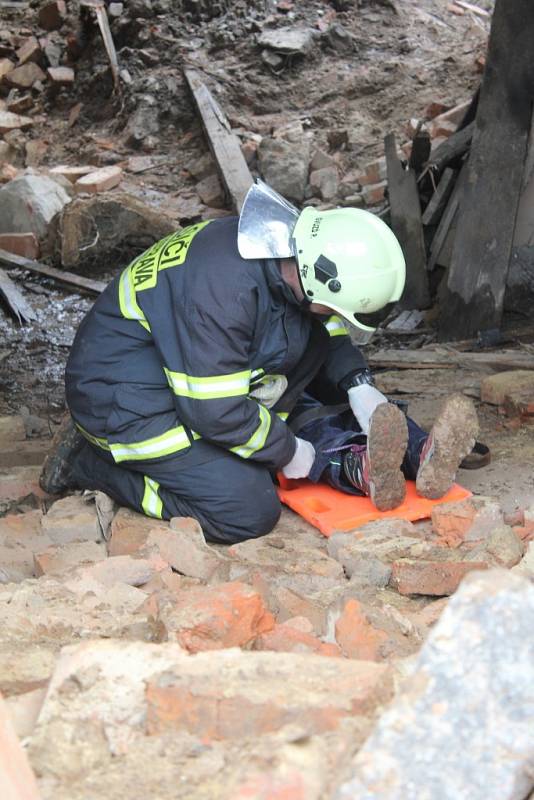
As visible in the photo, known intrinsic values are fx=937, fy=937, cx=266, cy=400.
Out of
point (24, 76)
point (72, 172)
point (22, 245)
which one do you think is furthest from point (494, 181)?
point (24, 76)

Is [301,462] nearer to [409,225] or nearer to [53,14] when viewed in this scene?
[409,225]

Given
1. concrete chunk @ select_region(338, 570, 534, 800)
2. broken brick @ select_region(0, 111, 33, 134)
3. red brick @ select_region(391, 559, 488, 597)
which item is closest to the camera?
concrete chunk @ select_region(338, 570, 534, 800)

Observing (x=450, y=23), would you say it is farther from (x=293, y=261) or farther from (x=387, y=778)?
(x=387, y=778)

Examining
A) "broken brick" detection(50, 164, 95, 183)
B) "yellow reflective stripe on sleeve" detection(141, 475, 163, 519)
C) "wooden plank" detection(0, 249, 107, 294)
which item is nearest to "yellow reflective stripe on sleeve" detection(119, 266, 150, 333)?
"yellow reflective stripe on sleeve" detection(141, 475, 163, 519)

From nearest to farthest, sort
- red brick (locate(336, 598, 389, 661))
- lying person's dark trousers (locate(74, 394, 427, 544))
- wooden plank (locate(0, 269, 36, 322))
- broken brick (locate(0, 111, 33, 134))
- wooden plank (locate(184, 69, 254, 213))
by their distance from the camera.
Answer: red brick (locate(336, 598, 389, 661))
lying person's dark trousers (locate(74, 394, 427, 544))
wooden plank (locate(0, 269, 36, 322))
wooden plank (locate(184, 69, 254, 213))
broken brick (locate(0, 111, 33, 134))

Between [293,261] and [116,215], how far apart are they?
18.9 feet

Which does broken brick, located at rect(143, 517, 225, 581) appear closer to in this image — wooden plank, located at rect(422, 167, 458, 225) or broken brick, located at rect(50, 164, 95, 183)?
wooden plank, located at rect(422, 167, 458, 225)

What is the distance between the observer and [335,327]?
15.2ft

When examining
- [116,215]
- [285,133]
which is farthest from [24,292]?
[285,133]

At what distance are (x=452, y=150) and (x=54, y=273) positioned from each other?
395 cm

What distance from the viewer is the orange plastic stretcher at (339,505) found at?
4137 mm

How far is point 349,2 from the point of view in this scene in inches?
532

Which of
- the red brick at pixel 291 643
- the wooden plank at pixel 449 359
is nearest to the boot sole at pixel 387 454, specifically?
the red brick at pixel 291 643

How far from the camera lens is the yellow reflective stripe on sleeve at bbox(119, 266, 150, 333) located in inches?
160
